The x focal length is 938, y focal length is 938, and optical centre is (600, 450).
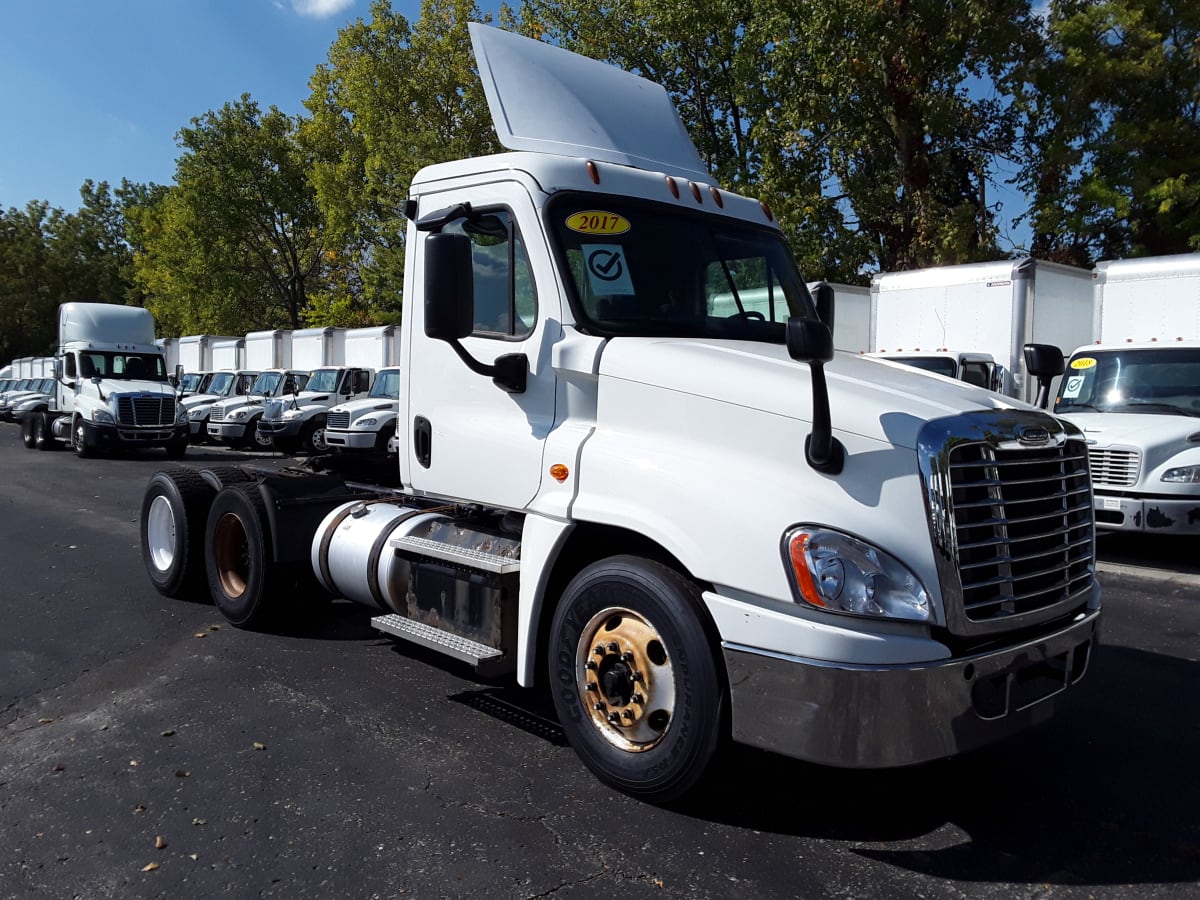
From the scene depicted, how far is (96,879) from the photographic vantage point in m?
3.31

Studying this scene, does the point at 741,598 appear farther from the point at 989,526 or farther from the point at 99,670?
the point at 99,670

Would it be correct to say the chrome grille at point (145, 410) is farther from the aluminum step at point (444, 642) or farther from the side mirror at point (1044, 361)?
the side mirror at point (1044, 361)

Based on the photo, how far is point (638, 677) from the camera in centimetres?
368

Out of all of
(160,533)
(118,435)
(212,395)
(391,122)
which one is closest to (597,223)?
(160,533)

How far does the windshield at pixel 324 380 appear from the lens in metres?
23.4

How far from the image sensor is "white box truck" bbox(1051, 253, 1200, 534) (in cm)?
898

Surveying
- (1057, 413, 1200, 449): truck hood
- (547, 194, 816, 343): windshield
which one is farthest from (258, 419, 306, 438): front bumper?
(547, 194, 816, 343): windshield

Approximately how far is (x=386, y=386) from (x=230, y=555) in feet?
44.9

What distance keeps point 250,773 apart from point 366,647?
1905mm

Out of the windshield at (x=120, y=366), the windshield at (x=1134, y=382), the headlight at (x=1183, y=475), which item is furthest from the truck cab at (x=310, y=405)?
the headlight at (x=1183, y=475)

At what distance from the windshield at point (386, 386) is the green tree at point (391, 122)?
9.96 metres

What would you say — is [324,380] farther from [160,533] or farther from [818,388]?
[818,388]

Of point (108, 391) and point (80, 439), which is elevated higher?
point (108, 391)

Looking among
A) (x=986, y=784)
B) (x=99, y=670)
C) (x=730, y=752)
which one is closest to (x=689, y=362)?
(x=730, y=752)
